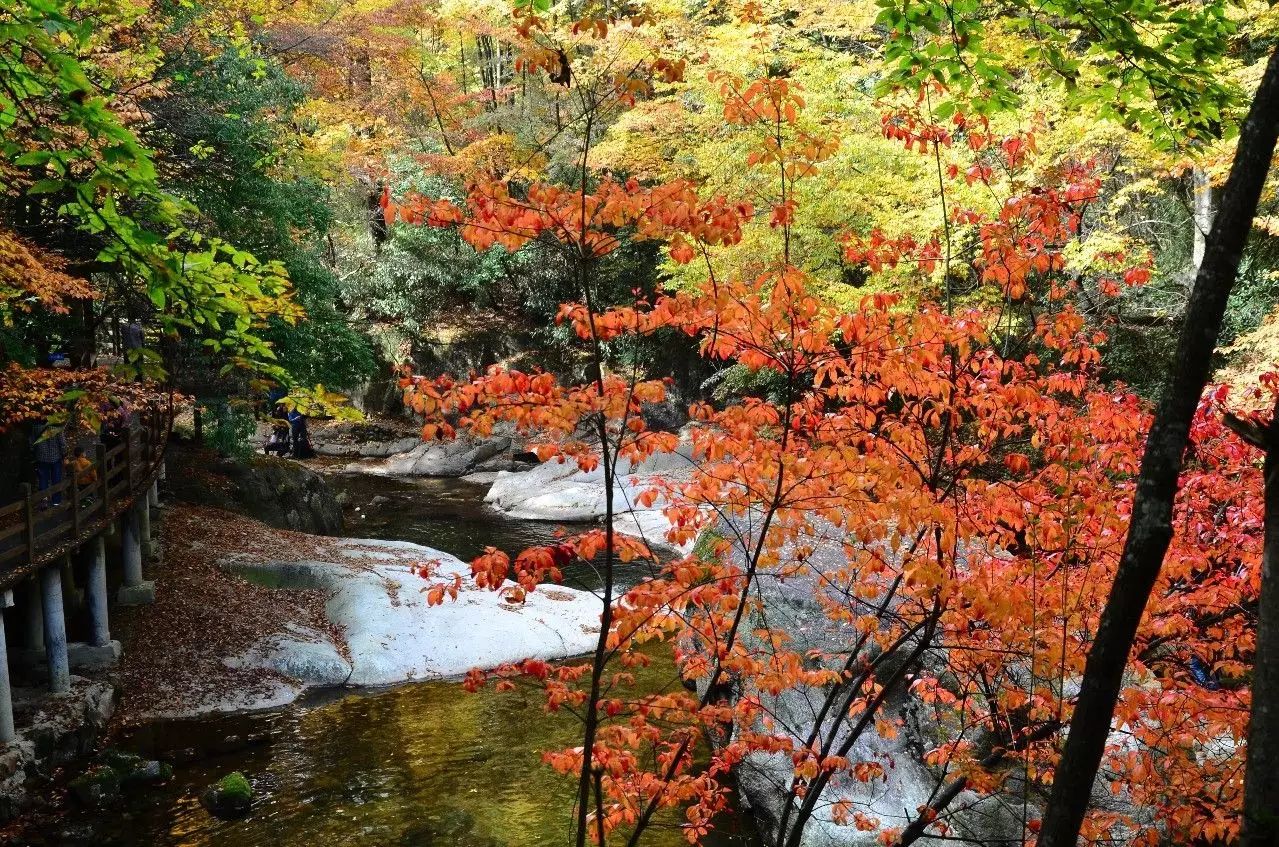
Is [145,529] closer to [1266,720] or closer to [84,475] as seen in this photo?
[84,475]

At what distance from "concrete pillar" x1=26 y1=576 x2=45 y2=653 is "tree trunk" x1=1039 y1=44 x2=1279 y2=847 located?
12.0 m

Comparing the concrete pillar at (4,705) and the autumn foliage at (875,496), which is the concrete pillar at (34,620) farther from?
the autumn foliage at (875,496)

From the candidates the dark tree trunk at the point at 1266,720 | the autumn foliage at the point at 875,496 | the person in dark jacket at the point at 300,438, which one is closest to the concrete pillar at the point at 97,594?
the autumn foliage at the point at 875,496

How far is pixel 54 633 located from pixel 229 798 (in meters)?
3.11

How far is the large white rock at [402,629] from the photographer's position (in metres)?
12.5

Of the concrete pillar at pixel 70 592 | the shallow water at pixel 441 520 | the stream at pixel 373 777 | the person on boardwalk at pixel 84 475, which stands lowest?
the shallow water at pixel 441 520

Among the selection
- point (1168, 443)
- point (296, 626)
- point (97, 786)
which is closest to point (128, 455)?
point (296, 626)

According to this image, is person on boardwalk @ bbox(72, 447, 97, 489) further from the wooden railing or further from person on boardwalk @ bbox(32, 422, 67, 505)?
person on boardwalk @ bbox(32, 422, 67, 505)

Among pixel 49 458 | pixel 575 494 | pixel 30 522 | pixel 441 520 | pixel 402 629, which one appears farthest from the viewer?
pixel 575 494

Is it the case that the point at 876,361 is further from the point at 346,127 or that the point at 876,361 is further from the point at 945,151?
the point at 346,127

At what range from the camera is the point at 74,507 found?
34.2ft

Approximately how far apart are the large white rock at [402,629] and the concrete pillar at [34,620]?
2.19m

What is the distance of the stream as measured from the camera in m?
8.61

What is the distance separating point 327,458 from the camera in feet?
100
